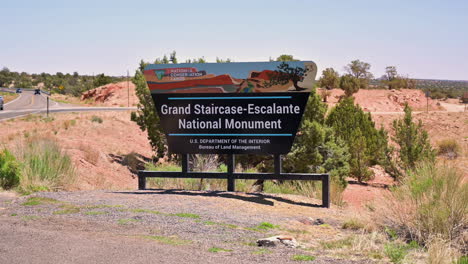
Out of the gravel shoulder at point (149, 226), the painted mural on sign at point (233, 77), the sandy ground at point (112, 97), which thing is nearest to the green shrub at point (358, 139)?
the painted mural on sign at point (233, 77)

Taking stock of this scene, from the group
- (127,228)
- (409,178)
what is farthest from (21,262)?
(409,178)

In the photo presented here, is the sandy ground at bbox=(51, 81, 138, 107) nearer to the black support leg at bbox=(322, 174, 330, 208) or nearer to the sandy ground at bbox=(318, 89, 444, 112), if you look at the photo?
the sandy ground at bbox=(318, 89, 444, 112)

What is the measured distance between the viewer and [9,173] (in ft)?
42.9

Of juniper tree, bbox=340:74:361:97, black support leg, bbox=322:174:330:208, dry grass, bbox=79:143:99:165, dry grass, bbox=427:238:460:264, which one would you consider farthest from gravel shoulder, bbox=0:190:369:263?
juniper tree, bbox=340:74:361:97

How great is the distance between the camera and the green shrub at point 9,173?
13.0 meters

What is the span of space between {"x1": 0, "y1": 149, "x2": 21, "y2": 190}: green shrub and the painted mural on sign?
11.5 feet

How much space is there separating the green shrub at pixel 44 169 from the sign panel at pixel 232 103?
9.52 feet

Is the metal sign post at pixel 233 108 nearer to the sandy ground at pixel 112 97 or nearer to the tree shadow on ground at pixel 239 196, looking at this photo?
the tree shadow on ground at pixel 239 196

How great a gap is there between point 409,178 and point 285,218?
245 cm

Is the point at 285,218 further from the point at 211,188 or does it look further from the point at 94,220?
the point at 211,188

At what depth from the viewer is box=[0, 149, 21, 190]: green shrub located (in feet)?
42.8

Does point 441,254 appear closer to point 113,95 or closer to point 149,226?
point 149,226

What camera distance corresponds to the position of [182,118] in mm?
13289

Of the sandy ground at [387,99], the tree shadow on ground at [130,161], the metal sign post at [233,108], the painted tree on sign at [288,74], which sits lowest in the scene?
the tree shadow on ground at [130,161]
